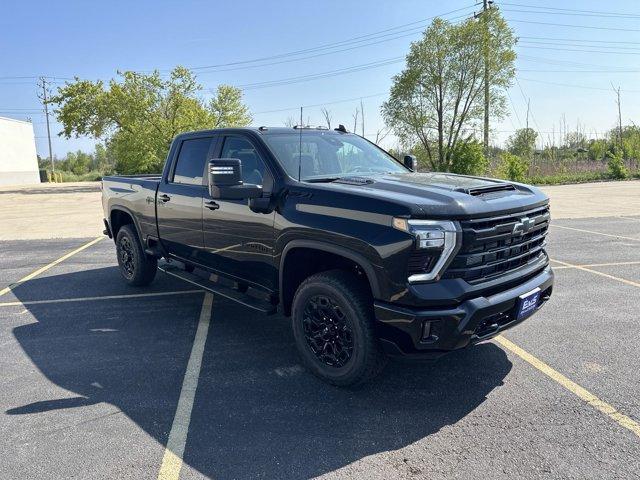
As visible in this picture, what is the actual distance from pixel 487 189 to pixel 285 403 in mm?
2148

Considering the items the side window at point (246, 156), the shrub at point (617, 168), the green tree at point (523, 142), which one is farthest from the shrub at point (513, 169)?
the side window at point (246, 156)

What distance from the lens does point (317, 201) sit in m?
3.52

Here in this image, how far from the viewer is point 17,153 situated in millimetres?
54656

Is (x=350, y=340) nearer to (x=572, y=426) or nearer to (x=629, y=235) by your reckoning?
(x=572, y=426)

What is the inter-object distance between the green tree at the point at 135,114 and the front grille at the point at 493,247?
105 feet

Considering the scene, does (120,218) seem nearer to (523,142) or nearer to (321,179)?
(321,179)

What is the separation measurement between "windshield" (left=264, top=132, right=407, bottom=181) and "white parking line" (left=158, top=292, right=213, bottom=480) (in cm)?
183

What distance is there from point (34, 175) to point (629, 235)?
61.3 m

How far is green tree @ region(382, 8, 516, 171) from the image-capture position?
3077 centimetres

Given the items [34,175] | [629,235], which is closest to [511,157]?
[629,235]

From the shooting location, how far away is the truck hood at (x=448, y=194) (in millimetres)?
3064

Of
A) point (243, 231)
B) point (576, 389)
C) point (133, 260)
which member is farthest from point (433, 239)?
point (133, 260)

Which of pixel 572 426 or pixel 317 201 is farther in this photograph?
pixel 317 201

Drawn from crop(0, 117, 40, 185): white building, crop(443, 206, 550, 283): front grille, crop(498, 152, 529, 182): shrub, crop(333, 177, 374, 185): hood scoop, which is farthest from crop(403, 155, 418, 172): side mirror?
crop(0, 117, 40, 185): white building
